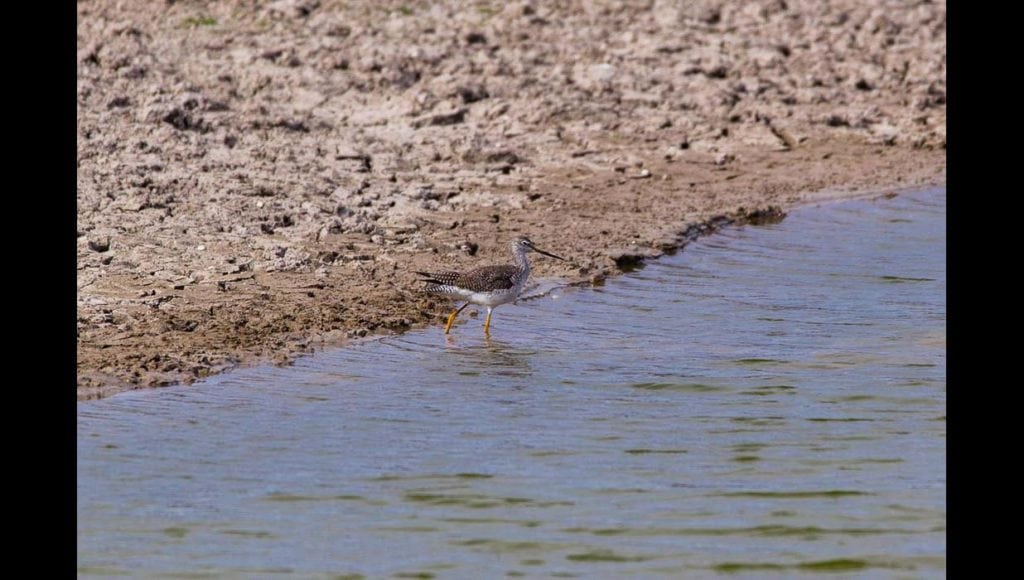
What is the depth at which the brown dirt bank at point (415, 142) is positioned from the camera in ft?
35.9

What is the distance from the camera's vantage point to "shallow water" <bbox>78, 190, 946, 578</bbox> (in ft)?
23.7

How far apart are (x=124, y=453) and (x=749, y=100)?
33.7 feet

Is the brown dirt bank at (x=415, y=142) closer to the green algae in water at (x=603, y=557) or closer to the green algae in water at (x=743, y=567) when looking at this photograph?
the green algae in water at (x=603, y=557)

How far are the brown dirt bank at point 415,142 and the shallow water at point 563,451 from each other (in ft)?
2.55

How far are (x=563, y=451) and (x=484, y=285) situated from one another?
8.09ft

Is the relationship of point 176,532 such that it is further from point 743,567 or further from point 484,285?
point 484,285

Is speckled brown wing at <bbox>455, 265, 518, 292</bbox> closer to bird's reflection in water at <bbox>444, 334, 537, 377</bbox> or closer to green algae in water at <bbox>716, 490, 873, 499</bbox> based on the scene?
bird's reflection in water at <bbox>444, 334, 537, 377</bbox>

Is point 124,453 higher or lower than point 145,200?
lower

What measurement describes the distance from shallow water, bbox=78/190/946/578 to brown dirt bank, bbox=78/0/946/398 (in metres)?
0.78

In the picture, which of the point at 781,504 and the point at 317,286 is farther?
the point at 317,286
